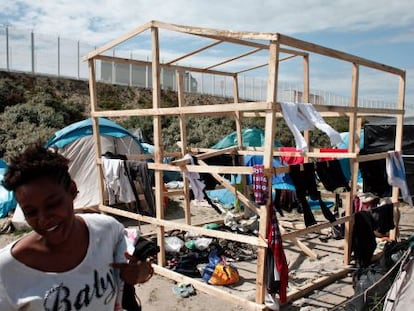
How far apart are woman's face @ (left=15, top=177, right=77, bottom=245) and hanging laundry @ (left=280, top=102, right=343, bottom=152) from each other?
9.98 ft

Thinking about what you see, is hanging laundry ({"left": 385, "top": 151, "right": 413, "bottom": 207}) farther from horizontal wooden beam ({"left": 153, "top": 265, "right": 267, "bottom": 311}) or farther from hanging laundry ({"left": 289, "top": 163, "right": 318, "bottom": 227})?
horizontal wooden beam ({"left": 153, "top": 265, "right": 267, "bottom": 311})

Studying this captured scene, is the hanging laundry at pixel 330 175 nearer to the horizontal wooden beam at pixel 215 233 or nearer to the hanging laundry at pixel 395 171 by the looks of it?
the hanging laundry at pixel 395 171

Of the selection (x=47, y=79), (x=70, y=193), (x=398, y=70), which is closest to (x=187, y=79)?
(x=47, y=79)

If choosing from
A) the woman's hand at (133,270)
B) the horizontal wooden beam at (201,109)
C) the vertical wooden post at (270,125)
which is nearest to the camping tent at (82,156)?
the horizontal wooden beam at (201,109)

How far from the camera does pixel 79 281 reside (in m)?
1.60

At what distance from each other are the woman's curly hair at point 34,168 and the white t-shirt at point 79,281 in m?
0.25

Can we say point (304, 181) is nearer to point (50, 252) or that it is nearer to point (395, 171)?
point (395, 171)

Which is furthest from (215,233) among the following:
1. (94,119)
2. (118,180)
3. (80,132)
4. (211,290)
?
(80,132)

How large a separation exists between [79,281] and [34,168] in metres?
0.48

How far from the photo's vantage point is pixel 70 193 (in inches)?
64.3

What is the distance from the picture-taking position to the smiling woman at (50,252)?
4.88 ft

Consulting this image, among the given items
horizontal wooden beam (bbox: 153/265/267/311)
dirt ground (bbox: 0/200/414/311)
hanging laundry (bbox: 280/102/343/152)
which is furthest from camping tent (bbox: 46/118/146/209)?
hanging laundry (bbox: 280/102/343/152)

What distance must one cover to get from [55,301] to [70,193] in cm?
41

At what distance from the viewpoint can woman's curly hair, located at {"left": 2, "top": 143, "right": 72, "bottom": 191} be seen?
1.53m
